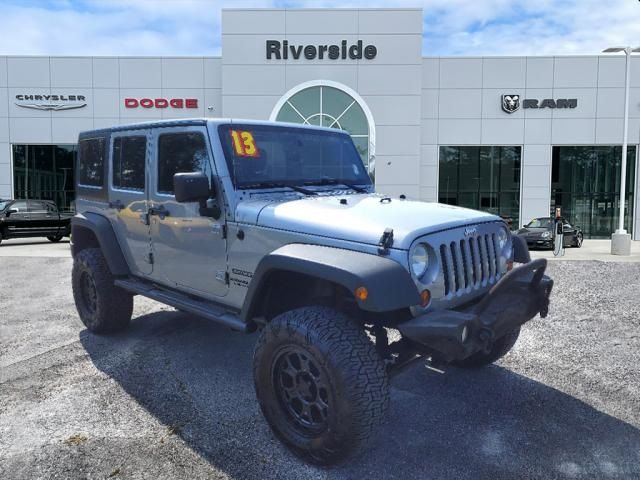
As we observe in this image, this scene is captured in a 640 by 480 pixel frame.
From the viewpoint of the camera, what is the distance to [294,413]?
3.21 metres

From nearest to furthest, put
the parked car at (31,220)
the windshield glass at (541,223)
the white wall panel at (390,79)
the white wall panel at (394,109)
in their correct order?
A: 1. the parked car at (31,220)
2. the windshield glass at (541,223)
3. the white wall panel at (390,79)
4. the white wall panel at (394,109)

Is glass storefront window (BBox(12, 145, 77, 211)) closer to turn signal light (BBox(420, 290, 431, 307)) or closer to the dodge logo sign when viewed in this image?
the dodge logo sign

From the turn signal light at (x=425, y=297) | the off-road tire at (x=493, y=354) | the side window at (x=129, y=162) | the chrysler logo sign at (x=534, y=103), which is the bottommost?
the off-road tire at (x=493, y=354)

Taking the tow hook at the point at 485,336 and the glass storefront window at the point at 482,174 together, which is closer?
the tow hook at the point at 485,336

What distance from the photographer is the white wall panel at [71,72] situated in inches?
961

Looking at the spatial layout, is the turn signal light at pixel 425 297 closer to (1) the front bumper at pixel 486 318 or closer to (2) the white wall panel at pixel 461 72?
(1) the front bumper at pixel 486 318

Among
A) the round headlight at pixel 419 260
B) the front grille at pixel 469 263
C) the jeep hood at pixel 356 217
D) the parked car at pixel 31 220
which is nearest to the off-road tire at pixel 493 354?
the front grille at pixel 469 263

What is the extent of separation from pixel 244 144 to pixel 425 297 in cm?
186

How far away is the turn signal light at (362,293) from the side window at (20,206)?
57.9ft

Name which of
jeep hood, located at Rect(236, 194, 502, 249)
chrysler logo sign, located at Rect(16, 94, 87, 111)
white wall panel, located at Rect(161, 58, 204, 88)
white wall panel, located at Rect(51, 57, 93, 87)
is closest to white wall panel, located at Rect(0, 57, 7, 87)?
chrysler logo sign, located at Rect(16, 94, 87, 111)

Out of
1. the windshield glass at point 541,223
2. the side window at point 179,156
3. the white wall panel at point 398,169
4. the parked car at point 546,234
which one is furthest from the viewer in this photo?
the white wall panel at point 398,169

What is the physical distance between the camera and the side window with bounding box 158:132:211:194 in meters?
4.01

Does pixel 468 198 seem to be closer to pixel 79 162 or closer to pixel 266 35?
pixel 266 35

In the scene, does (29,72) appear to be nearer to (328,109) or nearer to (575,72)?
(328,109)
